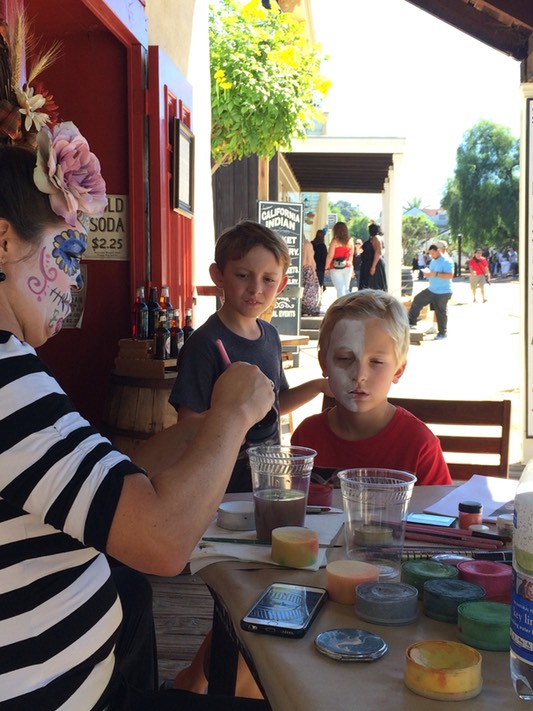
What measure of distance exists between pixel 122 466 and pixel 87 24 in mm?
4030

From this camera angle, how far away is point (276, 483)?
166 cm

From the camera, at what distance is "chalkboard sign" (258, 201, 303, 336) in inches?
413

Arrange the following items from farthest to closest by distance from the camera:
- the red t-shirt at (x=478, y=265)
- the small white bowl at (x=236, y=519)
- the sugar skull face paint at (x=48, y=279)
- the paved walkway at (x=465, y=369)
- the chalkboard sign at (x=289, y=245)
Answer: the red t-shirt at (x=478, y=265), the chalkboard sign at (x=289, y=245), the paved walkway at (x=465, y=369), the small white bowl at (x=236, y=519), the sugar skull face paint at (x=48, y=279)

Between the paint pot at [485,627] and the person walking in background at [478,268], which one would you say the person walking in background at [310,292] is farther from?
the paint pot at [485,627]

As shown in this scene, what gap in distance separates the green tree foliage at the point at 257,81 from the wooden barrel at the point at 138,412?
6.68m

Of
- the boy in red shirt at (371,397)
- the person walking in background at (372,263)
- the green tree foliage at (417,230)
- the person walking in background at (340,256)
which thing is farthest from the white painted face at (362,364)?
the green tree foliage at (417,230)

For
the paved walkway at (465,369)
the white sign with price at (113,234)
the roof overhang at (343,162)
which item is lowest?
the paved walkway at (465,369)

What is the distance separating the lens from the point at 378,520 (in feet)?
4.75

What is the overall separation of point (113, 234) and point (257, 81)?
227 inches

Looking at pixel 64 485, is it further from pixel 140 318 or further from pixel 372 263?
pixel 372 263

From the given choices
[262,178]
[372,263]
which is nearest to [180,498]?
[262,178]

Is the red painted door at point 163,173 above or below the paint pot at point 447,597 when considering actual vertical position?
above

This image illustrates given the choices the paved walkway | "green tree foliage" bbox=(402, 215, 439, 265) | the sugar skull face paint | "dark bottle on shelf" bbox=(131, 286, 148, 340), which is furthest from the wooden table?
"green tree foliage" bbox=(402, 215, 439, 265)

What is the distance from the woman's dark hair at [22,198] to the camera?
136 centimetres
